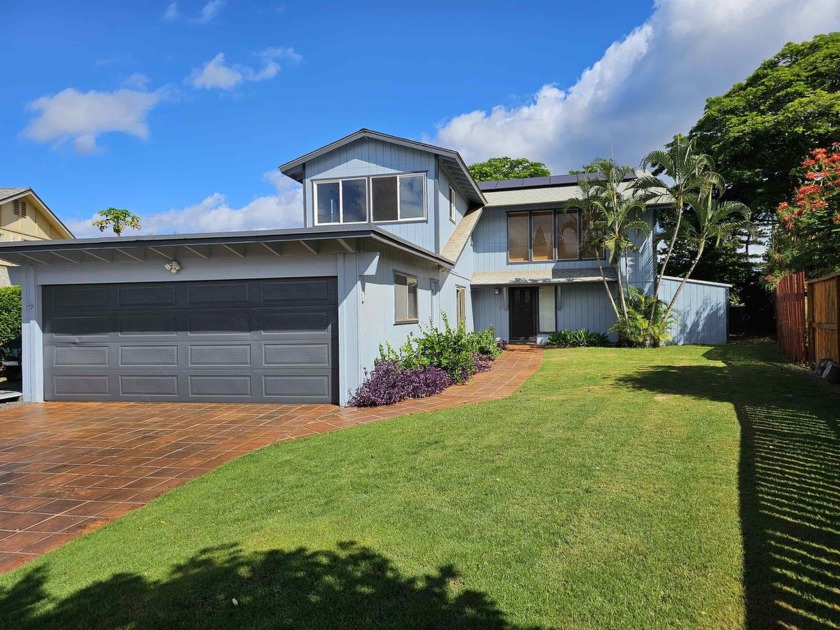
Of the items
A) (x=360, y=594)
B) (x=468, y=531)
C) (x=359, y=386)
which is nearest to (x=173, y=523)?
(x=360, y=594)

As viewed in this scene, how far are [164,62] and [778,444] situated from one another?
55.0 feet

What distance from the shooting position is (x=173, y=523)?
160 inches

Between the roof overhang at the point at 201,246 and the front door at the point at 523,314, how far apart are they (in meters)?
10.0

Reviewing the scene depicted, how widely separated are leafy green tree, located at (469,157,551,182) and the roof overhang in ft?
93.7

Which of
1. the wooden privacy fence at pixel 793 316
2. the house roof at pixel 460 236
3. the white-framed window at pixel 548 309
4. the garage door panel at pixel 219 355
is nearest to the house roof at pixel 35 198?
the garage door panel at pixel 219 355

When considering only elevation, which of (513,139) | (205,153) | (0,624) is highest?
(513,139)

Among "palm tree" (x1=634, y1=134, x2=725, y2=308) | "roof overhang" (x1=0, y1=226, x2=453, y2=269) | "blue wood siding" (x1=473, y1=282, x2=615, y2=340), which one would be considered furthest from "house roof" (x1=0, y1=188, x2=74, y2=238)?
"palm tree" (x1=634, y1=134, x2=725, y2=308)

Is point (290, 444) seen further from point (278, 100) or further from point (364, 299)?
point (278, 100)

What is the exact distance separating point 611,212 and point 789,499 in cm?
1360

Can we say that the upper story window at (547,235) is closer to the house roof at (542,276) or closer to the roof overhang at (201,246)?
the house roof at (542,276)

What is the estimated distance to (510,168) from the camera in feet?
122

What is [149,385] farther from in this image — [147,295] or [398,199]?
[398,199]

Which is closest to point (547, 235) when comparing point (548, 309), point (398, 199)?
point (548, 309)

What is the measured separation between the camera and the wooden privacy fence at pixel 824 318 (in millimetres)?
8453
